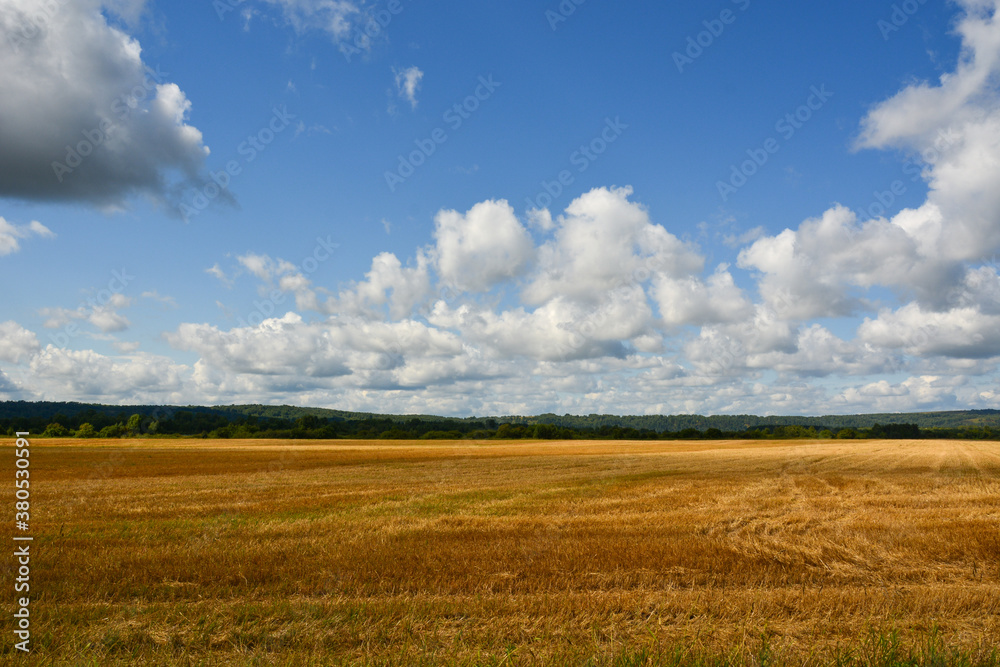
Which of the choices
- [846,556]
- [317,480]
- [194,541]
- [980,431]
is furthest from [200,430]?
[980,431]

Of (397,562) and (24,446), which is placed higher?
(24,446)

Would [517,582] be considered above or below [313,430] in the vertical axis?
above

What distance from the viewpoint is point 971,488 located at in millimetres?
23047

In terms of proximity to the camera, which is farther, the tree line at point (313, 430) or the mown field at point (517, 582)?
the tree line at point (313, 430)

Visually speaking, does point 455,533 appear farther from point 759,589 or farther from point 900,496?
point 900,496

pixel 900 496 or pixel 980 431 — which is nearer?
pixel 900 496

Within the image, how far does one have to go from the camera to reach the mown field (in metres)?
6.43

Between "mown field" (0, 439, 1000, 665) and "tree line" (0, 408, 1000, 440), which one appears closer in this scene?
"mown field" (0, 439, 1000, 665)

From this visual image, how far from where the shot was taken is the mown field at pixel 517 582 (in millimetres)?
6434

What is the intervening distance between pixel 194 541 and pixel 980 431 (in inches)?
7844

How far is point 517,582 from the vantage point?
9180 mm

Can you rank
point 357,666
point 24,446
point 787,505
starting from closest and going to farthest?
point 357,666 < point 24,446 < point 787,505

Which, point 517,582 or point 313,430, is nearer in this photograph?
point 517,582

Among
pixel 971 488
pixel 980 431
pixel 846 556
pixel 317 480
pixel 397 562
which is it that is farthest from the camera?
pixel 980 431
